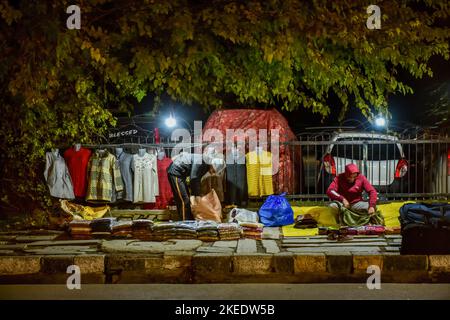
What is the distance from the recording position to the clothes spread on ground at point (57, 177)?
11445 mm

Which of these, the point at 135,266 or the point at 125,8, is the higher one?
the point at 125,8

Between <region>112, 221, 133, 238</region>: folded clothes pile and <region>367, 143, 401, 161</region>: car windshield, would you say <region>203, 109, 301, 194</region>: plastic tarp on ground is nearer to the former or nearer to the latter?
<region>367, 143, 401, 161</region>: car windshield

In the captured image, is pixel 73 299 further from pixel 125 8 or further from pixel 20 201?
pixel 20 201

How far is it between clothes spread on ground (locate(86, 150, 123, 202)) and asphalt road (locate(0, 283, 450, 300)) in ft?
14.1

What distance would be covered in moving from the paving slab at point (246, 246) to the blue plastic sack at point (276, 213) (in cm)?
152

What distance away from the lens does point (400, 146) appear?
1283cm

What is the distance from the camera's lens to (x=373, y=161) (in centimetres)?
1253

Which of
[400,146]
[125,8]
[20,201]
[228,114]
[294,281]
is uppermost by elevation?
[125,8]

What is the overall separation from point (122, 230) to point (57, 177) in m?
2.39

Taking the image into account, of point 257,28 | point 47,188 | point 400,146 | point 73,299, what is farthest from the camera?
point 400,146

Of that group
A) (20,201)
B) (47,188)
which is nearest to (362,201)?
(47,188)

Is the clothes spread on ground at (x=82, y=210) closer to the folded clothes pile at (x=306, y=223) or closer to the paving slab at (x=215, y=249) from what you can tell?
the paving slab at (x=215, y=249)

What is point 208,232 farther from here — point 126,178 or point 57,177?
point 57,177

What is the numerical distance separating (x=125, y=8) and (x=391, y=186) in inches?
287
